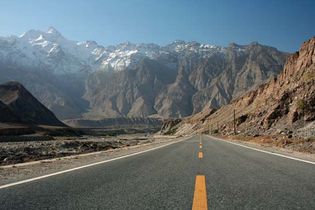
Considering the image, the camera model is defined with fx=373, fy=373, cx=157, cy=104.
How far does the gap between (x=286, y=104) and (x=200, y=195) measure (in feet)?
256

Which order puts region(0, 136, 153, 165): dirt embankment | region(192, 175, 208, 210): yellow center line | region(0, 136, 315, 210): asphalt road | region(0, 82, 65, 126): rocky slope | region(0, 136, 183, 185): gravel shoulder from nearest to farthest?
1. region(192, 175, 208, 210): yellow center line
2. region(0, 136, 315, 210): asphalt road
3. region(0, 136, 183, 185): gravel shoulder
4. region(0, 136, 153, 165): dirt embankment
5. region(0, 82, 65, 126): rocky slope

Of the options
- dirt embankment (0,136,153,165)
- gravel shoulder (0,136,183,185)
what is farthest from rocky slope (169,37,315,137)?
gravel shoulder (0,136,183,185)

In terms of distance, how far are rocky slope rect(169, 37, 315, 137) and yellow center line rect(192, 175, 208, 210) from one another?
36256mm

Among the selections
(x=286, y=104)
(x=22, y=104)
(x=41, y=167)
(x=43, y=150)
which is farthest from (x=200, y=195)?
(x=22, y=104)

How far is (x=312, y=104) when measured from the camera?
6950cm

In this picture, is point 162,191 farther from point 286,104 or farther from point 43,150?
point 286,104

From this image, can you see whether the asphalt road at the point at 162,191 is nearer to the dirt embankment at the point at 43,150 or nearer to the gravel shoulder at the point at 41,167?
the gravel shoulder at the point at 41,167

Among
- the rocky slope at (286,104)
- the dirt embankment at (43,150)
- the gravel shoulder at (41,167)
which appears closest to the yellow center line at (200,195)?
the gravel shoulder at (41,167)

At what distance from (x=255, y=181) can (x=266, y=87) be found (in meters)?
120

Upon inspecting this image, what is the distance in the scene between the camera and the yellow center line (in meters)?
5.90

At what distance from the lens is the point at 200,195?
6.78 metres

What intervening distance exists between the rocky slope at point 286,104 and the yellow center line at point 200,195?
36.3 metres

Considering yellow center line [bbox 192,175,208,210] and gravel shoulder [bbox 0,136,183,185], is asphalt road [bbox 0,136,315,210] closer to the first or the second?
yellow center line [bbox 192,175,208,210]

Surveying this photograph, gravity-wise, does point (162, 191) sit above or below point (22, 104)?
below
